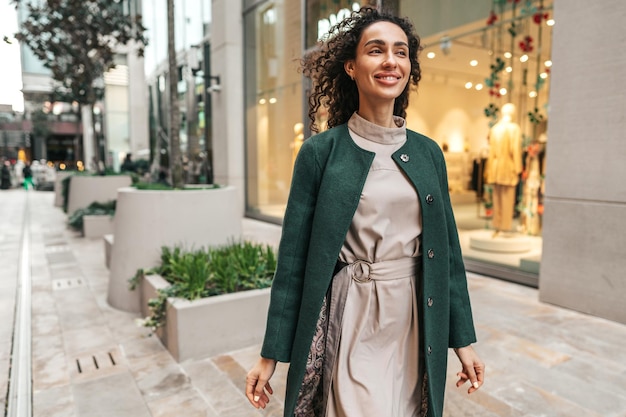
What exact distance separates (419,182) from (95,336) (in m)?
3.51

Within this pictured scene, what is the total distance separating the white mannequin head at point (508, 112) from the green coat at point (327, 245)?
5.20 meters

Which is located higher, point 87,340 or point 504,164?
point 504,164

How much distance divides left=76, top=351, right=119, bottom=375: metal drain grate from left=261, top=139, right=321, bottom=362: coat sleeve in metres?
2.45

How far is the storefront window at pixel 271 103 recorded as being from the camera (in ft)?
31.6

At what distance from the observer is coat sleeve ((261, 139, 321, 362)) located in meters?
1.35

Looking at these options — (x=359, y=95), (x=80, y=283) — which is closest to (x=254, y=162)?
(x=80, y=283)

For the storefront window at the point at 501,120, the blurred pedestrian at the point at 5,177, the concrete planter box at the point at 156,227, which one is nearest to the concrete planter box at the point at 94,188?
the concrete planter box at the point at 156,227

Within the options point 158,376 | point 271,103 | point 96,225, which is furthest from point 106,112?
point 158,376

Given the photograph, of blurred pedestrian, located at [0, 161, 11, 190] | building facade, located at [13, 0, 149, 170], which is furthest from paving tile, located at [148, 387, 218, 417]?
blurred pedestrian, located at [0, 161, 11, 190]

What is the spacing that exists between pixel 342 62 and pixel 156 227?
3296 millimetres

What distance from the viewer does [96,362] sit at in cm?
338

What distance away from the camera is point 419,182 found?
1350 mm

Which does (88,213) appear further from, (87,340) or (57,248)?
(87,340)

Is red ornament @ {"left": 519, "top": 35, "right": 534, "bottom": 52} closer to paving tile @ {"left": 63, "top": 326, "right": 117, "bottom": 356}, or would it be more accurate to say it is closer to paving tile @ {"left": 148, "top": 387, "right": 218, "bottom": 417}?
paving tile @ {"left": 148, "top": 387, "right": 218, "bottom": 417}
